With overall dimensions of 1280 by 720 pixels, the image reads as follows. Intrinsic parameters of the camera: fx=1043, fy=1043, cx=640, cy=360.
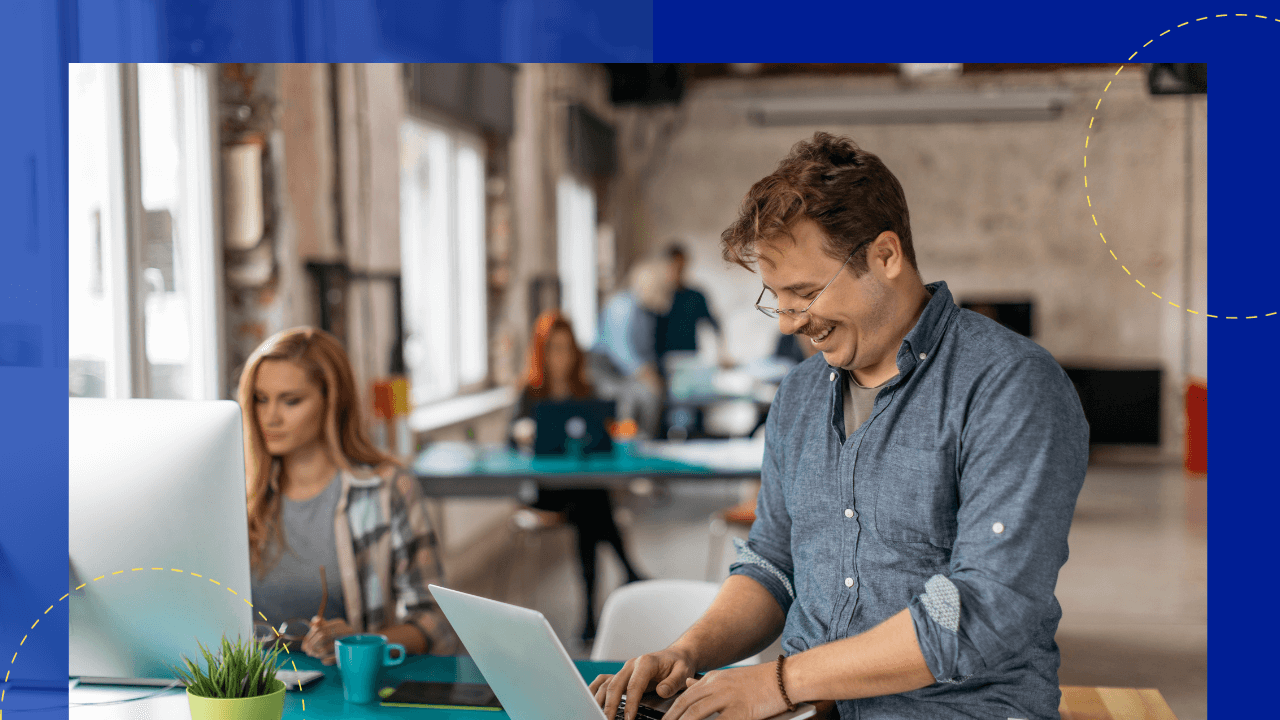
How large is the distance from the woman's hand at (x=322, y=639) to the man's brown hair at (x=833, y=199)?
1.02m

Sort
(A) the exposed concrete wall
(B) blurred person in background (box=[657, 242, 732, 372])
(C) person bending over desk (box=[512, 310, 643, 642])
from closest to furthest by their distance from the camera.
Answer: (C) person bending over desk (box=[512, 310, 643, 642]), (B) blurred person in background (box=[657, 242, 732, 372]), (A) the exposed concrete wall

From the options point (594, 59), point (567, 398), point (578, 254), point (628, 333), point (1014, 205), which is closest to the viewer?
point (594, 59)

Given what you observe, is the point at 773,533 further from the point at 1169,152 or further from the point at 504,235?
the point at 1169,152

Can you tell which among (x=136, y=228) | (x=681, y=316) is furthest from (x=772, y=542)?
(x=681, y=316)

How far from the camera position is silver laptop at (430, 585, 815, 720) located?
4.02 ft

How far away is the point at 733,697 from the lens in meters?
1.36

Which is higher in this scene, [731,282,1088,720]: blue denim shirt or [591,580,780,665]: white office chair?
[731,282,1088,720]: blue denim shirt

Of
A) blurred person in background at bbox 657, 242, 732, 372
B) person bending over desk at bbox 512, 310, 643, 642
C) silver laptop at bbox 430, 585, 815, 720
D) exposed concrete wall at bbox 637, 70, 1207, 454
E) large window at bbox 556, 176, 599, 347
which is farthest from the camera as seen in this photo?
exposed concrete wall at bbox 637, 70, 1207, 454

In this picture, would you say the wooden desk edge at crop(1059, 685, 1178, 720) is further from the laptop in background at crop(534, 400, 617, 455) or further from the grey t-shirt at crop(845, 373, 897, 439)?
the laptop in background at crop(534, 400, 617, 455)

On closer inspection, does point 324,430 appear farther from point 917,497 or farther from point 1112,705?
point 1112,705

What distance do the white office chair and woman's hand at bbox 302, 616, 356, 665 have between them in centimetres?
60

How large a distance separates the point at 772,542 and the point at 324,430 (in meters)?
1.07

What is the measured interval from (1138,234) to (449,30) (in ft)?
32.3

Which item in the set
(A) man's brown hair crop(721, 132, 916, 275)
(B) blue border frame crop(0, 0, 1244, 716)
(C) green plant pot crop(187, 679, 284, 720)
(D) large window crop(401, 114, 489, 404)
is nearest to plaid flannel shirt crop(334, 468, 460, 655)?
(B) blue border frame crop(0, 0, 1244, 716)
